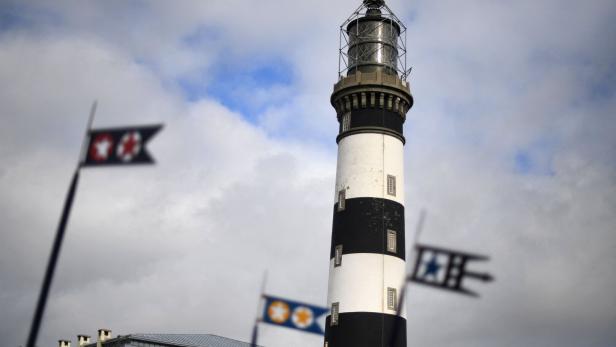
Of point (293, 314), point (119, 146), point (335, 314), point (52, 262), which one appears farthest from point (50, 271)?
point (335, 314)

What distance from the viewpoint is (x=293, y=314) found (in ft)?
83.6

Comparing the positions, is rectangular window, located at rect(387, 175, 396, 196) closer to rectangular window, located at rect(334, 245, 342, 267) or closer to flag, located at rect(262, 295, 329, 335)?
rectangular window, located at rect(334, 245, 342, 267)

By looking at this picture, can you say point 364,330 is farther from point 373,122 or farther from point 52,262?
point 52,262

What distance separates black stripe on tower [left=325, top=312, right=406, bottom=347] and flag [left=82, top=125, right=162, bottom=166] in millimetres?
30177

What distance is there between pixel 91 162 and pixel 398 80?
3604 cm

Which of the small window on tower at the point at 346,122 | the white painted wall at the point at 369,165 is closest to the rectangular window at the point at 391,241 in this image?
the white painted wall at the point at 369,165

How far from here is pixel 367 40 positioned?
5200 centimetres

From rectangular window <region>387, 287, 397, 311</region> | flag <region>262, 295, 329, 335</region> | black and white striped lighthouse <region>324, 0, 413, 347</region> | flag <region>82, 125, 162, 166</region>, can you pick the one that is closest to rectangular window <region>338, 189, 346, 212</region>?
black and white striped lighthouse <region>324, 0, 413, 347</region>

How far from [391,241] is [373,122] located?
7874 mm

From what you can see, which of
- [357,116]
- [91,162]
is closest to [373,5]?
[357,116]

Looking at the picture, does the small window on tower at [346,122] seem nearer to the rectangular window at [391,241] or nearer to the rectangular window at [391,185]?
the rectangular window at [391,185]

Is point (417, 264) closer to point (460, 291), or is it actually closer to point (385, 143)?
point (460, 291)

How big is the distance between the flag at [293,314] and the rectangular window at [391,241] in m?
21.3

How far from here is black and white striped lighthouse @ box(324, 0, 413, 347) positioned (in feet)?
148
